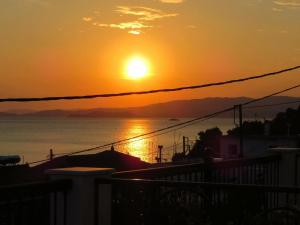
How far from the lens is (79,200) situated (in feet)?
21.8

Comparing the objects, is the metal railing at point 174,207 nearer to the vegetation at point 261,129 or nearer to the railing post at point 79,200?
the railing post at point 79,200

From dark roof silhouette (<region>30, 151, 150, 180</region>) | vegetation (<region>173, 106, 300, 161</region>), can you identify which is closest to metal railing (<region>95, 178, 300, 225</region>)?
dark roof silhouette (<region>30, 151, 150, 180</region>)

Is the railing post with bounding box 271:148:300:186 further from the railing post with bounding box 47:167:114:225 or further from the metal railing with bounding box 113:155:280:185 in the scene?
the railing post with bounding box 47:167:114:225

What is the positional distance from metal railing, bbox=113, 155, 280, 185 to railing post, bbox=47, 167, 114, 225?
0.36m

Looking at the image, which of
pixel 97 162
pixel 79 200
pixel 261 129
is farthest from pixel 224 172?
pixel 261 129

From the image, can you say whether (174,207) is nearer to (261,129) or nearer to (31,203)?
(31,203)

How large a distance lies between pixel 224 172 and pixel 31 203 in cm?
346

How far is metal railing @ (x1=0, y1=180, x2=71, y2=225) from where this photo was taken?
19.2ft

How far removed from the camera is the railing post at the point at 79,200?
6.66m

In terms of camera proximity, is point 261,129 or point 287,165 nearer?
point 287,165

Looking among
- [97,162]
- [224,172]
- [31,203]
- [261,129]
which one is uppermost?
[261,129]

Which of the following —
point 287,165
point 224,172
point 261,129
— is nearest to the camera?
point 224,172

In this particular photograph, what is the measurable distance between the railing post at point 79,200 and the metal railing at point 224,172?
0.36 m

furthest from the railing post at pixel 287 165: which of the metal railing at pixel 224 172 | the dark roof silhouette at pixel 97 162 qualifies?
the dark roof silhouette at pixel 97 162
